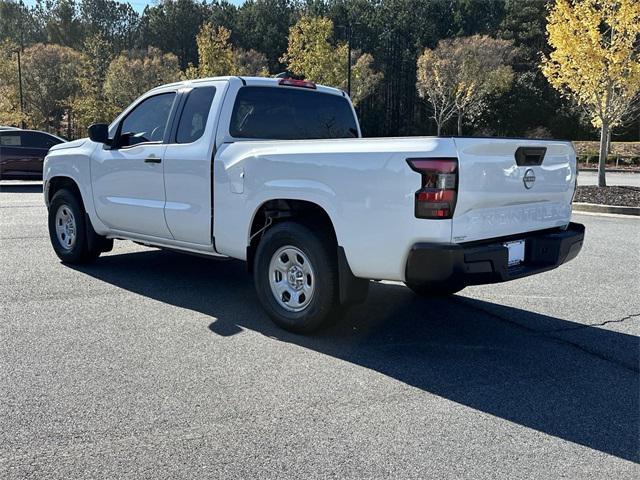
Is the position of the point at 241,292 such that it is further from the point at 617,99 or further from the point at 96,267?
the point at 617,99

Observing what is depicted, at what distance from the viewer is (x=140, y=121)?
6277 millimetres

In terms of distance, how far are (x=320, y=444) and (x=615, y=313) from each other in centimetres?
359

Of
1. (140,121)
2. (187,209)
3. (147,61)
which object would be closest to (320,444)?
(187,209)

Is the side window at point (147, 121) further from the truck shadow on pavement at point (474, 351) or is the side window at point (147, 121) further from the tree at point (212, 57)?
the tree at point (212, 57)

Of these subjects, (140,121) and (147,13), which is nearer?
(140,121)

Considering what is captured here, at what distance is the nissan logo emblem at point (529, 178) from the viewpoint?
431cm

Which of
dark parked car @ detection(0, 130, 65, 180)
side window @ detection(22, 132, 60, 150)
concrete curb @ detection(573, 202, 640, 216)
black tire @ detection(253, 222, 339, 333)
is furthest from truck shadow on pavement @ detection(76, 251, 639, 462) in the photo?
side window @ detection(22, 132, 60, 150)

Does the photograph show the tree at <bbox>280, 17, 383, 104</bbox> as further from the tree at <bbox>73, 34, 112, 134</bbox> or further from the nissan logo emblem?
the nissan logo emblem

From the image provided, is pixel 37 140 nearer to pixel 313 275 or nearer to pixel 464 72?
pixel 313 275

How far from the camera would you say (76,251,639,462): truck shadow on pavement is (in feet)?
11.3

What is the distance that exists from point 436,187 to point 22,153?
1682cm

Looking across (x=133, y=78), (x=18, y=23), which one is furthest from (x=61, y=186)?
(x=18, y=23)

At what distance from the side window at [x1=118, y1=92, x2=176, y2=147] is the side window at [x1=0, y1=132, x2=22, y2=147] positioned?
1321 cm

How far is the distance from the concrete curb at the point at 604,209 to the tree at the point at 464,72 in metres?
31.1
